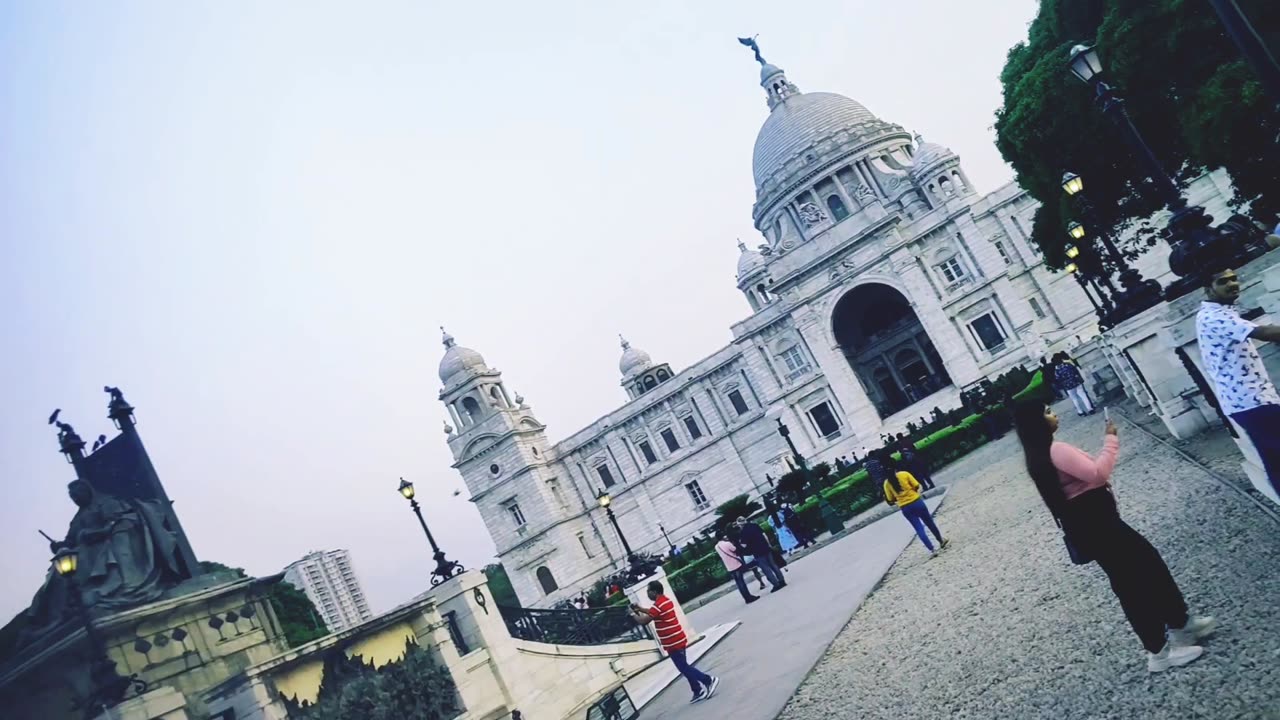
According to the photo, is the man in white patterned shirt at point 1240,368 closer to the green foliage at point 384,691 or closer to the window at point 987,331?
the green foliage at point 384,691

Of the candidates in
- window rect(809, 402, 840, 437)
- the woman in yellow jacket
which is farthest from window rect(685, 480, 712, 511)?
the woman in yellow jacket

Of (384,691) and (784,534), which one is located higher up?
→ (384,691)

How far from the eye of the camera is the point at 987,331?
39656 mm

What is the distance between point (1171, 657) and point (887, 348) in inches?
1679

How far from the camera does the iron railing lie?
465 inches

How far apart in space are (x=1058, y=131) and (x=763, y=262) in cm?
3090

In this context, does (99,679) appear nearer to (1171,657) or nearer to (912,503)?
(1171,657)

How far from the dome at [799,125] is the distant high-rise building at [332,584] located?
261ft

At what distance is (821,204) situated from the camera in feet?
167

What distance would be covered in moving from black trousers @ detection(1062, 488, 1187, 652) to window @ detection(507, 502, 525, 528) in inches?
1805

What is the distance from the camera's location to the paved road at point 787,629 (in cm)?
809

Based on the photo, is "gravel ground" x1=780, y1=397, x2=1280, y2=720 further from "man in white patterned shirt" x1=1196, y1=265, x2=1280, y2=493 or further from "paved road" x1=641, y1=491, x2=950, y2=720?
"man in white patterned shirt" x1=1196, y1=265, x2=1280, y2=493

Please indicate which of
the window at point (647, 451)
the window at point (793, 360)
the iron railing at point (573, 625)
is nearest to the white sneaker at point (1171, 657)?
the iron railing at point (573, 625)

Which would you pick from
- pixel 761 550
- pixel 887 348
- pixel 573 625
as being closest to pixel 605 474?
pixel 887 348
